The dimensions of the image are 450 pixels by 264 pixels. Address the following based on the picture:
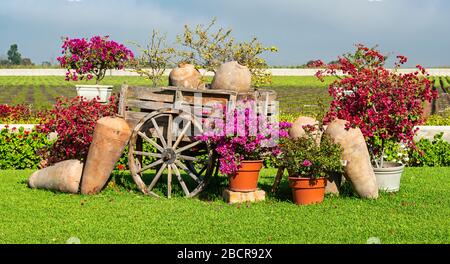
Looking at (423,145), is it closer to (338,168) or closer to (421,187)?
(421,187)

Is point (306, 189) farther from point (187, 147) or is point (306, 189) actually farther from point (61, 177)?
point (61, 177)

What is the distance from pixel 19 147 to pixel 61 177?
129 inches

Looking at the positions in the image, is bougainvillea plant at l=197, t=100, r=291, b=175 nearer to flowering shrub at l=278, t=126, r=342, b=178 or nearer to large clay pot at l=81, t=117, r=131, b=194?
flowering shrub at l=278, t=126, r=342, b=178

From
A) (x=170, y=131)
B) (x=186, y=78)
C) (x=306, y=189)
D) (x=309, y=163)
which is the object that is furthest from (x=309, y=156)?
(x=186, y=78)

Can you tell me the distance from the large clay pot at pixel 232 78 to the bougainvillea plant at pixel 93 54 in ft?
22.4

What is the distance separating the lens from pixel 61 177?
8.43 m

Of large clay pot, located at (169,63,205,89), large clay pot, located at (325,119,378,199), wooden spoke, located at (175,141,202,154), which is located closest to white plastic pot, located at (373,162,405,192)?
large clay pot, located at (325,119,378,199)

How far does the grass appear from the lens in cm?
600

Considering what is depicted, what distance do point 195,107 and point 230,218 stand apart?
6.16 ft

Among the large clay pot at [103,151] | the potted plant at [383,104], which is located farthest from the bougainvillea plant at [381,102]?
the large clay pot at [103,151]

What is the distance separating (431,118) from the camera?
14.9 m

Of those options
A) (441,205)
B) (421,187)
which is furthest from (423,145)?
(441,205)

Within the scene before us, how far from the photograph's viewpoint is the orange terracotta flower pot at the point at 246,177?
24.9 feet

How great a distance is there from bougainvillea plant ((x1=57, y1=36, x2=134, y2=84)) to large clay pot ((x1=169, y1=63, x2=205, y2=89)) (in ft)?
20.4
